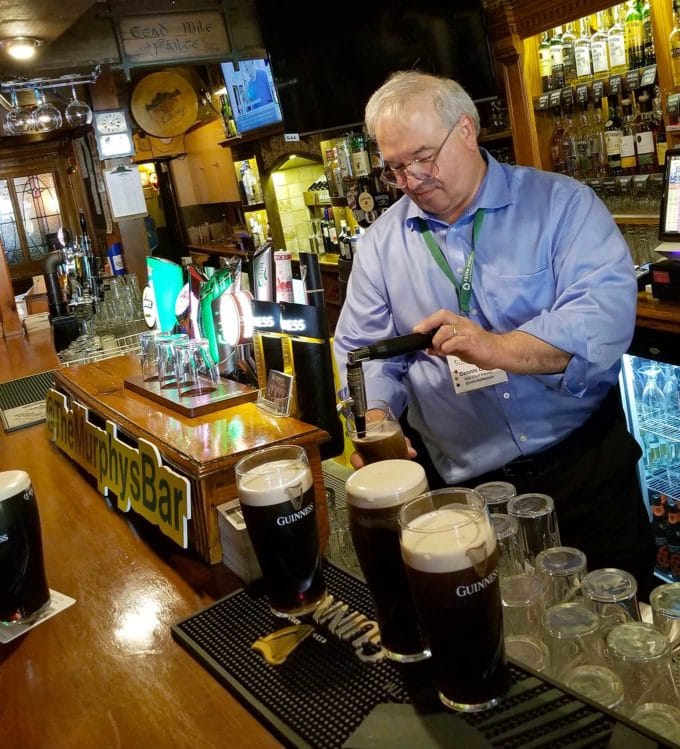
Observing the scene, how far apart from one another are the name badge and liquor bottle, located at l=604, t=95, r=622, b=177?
2.74 metres

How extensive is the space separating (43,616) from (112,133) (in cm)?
728

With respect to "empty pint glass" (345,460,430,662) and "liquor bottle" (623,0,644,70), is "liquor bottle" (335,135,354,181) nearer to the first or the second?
"liquor bottle" (623,0,644,70)

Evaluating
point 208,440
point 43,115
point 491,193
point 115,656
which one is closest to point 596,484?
point 491,193

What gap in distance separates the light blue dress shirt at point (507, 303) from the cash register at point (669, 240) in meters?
1.25

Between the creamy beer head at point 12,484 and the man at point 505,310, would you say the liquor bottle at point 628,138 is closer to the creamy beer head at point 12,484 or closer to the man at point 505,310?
the man at point 505,310

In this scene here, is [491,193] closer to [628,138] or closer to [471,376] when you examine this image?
[471,376]

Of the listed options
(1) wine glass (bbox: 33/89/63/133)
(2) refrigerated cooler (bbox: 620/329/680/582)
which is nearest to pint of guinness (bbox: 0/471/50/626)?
(2) refrigerated cooler (bbox: 620/329/680/582)

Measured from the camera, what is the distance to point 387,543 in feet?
3.22

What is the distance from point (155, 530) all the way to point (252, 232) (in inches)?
360

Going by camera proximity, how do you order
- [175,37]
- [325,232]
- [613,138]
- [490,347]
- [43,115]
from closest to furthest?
[490,347]
[613,138]
[43,115]
[175,37]
[325,232]

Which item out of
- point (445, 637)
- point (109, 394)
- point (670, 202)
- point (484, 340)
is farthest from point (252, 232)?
point (445, 637)

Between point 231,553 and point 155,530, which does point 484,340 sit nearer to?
point 231,553

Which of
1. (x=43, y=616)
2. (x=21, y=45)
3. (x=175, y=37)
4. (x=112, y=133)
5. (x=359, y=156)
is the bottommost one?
(x=43, y=616)

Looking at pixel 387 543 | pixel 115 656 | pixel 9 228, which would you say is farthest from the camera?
pixel 9 228
